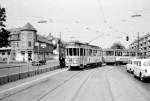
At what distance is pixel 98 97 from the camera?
31.7ft

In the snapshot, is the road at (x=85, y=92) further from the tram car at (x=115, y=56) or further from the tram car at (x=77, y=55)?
the tram car at (x=115, y=56)

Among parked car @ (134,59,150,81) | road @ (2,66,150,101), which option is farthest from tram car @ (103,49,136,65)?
road @ (2,66,150,101)

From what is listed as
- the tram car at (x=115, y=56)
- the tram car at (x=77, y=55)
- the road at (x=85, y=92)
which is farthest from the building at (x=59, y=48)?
the road at (x=85, y=92)

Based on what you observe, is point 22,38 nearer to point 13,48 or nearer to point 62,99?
point 13,48

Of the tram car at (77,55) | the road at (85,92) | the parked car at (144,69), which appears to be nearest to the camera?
the road at (85,92)

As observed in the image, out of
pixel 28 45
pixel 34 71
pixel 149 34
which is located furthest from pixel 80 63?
pixel 149 34

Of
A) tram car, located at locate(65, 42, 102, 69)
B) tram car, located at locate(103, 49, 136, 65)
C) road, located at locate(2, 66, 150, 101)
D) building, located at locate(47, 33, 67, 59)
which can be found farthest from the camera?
tram car, located at locate(103, 49, 136, 65)

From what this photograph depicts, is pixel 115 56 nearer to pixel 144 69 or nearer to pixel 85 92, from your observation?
pixel 144 69

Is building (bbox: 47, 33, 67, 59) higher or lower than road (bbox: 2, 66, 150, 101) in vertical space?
higher

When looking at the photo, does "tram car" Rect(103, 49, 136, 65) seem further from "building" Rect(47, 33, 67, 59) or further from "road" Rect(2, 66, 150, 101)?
"road" Rect(2, 66, 150, 101)

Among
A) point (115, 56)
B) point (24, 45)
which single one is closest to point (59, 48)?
point (115, 56)

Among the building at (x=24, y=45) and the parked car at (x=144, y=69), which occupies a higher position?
the building at (x=24, y=45)

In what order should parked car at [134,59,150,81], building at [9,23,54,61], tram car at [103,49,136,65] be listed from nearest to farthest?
parked car at [134,59,150,81]
tram car at [103,49,136,65]
building at [9,23,54,61]

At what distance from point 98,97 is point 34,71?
Result: 11816 mm
